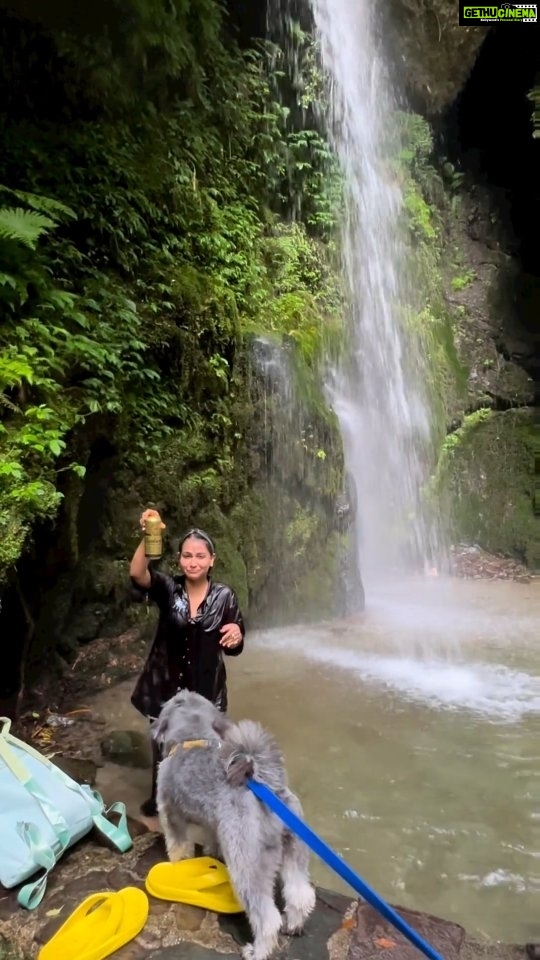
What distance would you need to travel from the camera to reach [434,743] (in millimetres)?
4273

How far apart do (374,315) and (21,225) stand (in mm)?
7590

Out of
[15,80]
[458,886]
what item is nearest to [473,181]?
[15,80]

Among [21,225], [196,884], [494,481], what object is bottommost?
[196,884]

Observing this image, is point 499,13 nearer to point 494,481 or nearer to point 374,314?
point 374,314

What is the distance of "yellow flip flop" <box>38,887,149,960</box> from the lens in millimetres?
2115

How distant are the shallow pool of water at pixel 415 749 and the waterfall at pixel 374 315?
125 inches

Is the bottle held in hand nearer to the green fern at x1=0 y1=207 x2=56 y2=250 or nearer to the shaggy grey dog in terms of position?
the shaggy grey dog

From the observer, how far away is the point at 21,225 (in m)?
4.18

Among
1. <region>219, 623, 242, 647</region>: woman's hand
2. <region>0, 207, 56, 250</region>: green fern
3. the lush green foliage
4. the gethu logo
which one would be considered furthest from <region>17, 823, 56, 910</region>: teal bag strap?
the gethu logo

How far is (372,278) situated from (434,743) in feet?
28.5

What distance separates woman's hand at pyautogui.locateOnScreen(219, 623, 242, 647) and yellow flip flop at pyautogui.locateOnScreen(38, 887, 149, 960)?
98cm

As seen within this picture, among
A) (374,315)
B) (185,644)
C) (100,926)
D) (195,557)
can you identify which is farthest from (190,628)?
(374,315)

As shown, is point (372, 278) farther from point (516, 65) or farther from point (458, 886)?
point (458, 886)

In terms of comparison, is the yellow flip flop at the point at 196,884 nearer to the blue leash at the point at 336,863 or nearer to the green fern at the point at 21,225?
the blue leash at the point at 336,863
